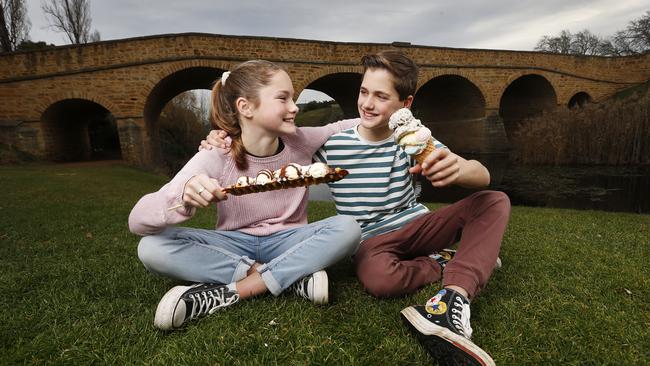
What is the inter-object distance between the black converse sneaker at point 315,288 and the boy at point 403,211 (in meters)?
0.29

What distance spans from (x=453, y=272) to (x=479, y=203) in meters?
0.44

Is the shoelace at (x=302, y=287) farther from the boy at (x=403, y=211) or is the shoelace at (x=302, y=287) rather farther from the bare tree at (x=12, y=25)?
the bare tree at (x=12, y=25)

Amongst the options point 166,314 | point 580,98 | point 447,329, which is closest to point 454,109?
point 580,98

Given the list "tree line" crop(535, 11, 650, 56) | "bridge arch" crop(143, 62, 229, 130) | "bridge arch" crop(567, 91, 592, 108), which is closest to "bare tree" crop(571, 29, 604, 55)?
"tree line" crop(535, 11, 650, 56)

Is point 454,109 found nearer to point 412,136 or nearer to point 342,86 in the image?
point 342,86

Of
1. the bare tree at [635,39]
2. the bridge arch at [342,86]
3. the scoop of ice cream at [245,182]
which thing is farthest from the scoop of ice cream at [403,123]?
the bare tree at [635,39]

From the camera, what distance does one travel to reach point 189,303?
1.79 meters

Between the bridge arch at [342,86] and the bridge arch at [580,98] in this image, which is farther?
the bridge arch at [580,98]

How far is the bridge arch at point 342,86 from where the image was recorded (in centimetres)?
1802

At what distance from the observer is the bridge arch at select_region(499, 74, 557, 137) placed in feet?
77.9

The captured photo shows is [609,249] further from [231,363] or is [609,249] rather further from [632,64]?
[632,64]

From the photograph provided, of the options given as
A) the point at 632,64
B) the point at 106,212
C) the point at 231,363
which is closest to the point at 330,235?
the point at 231,363

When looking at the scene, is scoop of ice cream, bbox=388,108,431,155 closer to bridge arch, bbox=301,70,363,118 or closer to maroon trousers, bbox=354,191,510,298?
maroon trousers, bbox=354,191,510,298

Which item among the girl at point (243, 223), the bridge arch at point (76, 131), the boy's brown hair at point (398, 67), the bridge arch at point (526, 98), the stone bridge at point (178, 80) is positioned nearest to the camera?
the girl at point (243, 223)
